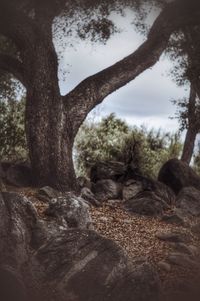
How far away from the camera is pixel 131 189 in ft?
59.7

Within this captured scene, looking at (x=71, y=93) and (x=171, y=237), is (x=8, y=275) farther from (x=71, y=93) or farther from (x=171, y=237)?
(x=71, y=93)

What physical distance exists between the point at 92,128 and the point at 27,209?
22.1 meters

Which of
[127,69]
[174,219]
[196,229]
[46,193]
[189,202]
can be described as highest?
[127,69]

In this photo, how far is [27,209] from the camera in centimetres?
847

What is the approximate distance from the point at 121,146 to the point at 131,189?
10.4m

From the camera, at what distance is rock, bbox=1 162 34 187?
1703 cm

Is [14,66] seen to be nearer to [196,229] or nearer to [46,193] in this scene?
[46,193]

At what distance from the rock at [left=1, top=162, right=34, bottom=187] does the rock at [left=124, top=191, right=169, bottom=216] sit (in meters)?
3.84

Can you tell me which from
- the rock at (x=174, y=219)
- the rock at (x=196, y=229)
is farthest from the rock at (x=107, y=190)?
the rock at (x=196, y=229)

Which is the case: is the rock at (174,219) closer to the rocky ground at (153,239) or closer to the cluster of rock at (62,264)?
the rocky ground at (153,239)

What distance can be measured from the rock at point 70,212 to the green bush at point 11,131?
45.6 ft

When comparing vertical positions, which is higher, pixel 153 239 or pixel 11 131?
pixel 11 131

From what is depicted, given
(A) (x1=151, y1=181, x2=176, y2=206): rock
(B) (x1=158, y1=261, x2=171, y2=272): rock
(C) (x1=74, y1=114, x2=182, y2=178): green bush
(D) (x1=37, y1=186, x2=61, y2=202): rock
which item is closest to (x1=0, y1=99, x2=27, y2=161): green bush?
(C) (x1=74, y1=114, x2=182, y2=178): green bush

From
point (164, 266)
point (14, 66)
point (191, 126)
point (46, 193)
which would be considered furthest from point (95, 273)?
point (191, 126)
